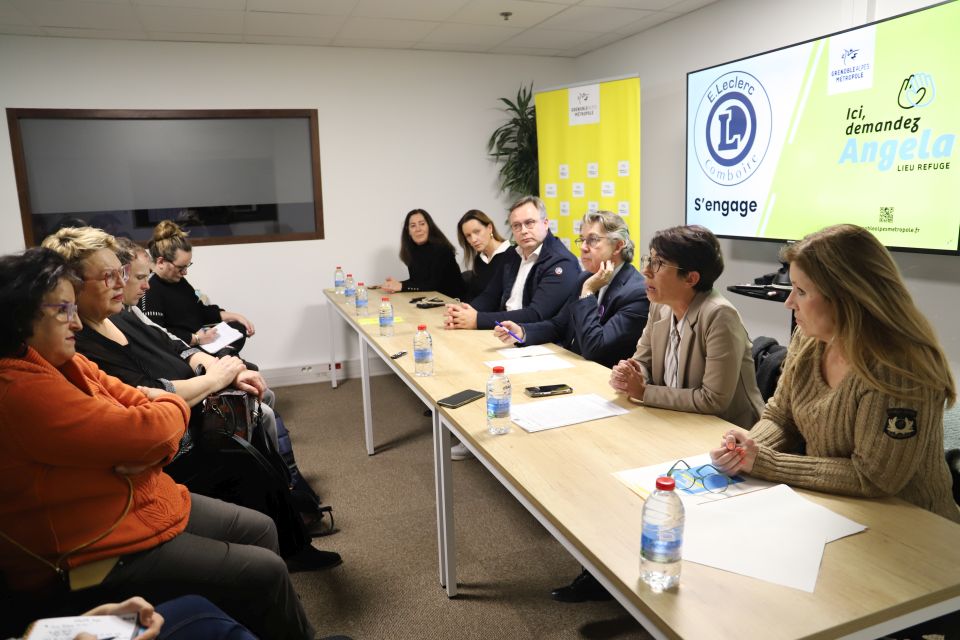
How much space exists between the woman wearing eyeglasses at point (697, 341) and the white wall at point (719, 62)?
183cm

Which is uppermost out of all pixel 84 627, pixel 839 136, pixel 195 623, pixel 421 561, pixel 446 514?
pixel 839 136

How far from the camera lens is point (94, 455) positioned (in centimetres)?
141

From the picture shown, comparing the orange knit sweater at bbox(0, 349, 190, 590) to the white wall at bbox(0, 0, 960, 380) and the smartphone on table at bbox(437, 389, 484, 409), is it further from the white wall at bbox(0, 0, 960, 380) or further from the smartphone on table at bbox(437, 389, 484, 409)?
the white wall at bbox(0, 0, 960, 380)

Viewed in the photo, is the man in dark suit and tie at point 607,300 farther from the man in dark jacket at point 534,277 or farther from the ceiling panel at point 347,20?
the ceiling panel at point 347,20

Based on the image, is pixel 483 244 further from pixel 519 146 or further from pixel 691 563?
pixel 691 563

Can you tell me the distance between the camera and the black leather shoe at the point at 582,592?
7.34 feet

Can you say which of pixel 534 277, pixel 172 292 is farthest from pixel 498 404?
pixel 172 292

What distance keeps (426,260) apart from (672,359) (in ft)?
10.1

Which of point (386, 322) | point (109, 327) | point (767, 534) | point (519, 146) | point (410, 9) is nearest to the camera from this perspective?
Result: point (767, 534)

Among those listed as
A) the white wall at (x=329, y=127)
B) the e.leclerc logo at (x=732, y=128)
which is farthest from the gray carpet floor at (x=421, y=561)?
the e.leclerc logo at (x=732, y=128)

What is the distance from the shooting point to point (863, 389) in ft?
4.60

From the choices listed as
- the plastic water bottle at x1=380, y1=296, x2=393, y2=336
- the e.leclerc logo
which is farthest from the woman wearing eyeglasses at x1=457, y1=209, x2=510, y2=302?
the e.leclerc logo

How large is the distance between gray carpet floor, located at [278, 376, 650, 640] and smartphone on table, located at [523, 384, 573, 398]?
74 cm

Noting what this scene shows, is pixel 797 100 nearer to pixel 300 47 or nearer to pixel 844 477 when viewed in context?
pixel 844 477
